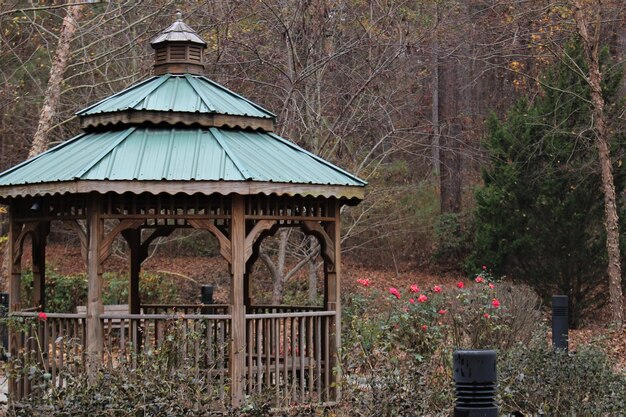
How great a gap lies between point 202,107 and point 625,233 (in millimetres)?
13742

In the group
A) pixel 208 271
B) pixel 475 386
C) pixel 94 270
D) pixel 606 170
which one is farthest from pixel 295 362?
pixel 208 271

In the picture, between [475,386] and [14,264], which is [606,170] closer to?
[14,264]

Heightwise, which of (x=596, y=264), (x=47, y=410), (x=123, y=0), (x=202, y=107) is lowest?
(x=47, y=410)

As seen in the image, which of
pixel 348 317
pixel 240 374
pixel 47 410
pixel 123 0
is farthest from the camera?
pixel 123 0

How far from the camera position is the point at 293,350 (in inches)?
406

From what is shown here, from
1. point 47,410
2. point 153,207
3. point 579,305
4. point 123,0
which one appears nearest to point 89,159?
point 153,207

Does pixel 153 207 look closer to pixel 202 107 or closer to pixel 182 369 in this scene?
pixel 202 107

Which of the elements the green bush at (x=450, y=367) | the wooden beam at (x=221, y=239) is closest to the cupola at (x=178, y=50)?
the wooden beam at (x=221, y=239)

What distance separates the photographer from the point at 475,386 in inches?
194

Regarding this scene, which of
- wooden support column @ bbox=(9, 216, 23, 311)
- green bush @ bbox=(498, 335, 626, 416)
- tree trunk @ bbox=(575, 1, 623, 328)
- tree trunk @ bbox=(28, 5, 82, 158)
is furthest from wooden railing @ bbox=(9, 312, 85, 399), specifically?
tree trunk @ bbox=(575, 1, 623, 328)

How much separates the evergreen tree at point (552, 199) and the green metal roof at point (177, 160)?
11.0m

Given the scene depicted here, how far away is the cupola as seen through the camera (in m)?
11.2

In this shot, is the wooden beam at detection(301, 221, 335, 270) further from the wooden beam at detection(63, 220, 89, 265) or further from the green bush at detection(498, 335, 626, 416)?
the wooden beam at detection(63, 220, 89, 265)

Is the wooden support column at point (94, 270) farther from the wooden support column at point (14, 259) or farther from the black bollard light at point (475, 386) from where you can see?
the black bollard light at point (475, 386)
